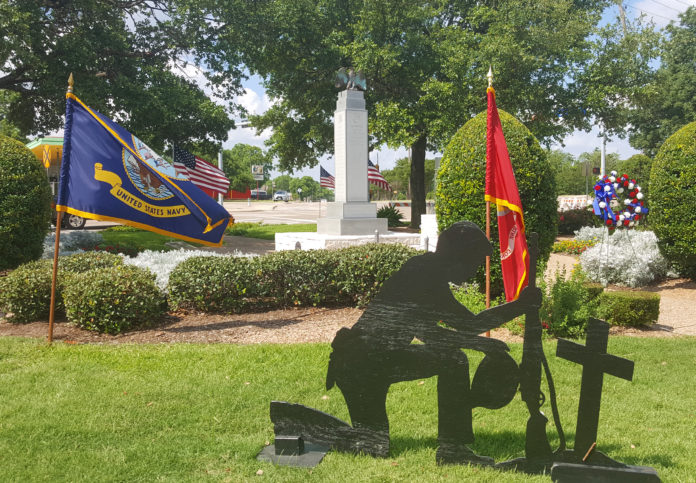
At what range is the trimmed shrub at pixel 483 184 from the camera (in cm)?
817

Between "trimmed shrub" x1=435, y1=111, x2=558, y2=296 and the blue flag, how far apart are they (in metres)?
4.16

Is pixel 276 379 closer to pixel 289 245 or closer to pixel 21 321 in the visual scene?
pixel 21 321

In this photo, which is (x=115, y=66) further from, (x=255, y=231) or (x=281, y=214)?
(x=281, y=214)

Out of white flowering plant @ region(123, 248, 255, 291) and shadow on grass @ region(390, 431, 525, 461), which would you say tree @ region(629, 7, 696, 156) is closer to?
white flowering plant @ region(123, 248, 255, 291)

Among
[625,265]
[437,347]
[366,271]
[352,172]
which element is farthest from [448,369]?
[352,172]

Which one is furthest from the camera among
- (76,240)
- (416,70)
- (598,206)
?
(416,70)

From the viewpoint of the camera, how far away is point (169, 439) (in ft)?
13.4

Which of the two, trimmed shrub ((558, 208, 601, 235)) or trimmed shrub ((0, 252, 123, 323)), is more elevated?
trimmed shrub ((558, 208, 601, 235))

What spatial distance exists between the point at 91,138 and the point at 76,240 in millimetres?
8873

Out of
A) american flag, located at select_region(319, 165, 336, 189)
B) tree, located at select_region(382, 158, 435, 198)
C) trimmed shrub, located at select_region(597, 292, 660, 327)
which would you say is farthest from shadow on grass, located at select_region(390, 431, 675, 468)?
tree, located at select_region(382, 158, 435, 198)

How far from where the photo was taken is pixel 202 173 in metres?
16.0

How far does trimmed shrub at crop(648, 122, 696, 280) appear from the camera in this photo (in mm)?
10836

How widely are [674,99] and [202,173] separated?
36923 millimetres

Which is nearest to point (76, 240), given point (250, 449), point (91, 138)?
point (91, 138)
